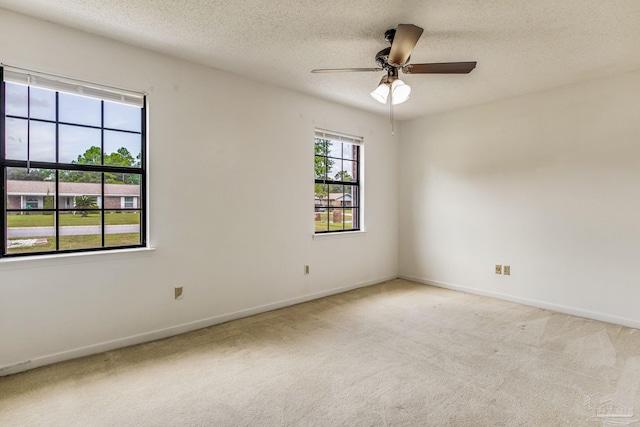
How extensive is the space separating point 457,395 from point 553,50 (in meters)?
2.85

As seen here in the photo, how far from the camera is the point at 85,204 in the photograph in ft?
8.68

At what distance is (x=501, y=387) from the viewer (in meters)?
2.19

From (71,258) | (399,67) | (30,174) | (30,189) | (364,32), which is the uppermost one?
(364,32)

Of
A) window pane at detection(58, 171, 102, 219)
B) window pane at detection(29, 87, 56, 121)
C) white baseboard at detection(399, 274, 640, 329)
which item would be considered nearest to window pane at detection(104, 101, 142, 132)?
window pane at detection(29, 87, 56, 121)

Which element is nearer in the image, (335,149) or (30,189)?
(30,189)

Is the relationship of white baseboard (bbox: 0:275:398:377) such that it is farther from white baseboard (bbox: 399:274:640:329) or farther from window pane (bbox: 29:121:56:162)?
white baseboard (bbox: 399:274:640:329)

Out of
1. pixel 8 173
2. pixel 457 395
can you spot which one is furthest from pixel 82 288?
pixel 457 395

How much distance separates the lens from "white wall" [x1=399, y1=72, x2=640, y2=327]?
333cm

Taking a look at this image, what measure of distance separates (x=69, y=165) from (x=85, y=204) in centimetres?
32

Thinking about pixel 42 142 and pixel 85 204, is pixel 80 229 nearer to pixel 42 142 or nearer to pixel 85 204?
pixel 85 204

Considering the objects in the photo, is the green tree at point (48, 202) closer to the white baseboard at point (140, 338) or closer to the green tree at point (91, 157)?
the green tree at point (91, 157)

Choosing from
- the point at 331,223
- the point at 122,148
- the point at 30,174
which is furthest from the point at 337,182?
the point at 30,174

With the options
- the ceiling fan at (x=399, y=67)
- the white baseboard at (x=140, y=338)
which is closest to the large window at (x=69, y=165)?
the white baseboard at (x=140, y=338)

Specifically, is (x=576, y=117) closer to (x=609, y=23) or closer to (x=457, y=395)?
(x=609, y=23)
